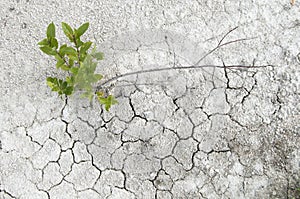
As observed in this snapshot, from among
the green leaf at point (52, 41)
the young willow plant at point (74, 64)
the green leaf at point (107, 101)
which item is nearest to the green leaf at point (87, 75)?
the young willow plant at point (74, 64)

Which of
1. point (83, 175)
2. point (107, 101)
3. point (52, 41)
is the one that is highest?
point (52, 41)

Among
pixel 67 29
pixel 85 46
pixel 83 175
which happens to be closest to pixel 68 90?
pixel 85 46

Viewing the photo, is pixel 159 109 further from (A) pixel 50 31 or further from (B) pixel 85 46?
(A) pixel 50 31

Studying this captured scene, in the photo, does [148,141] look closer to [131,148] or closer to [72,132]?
[131,148]

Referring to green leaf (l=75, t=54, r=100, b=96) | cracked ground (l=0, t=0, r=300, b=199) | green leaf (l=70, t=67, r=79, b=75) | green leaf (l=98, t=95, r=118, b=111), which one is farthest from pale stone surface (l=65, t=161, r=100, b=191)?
green leaf (l=70, t=67, r=79, b=75)

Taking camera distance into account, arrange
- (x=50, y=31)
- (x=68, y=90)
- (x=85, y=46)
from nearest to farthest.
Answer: (x=50, y=31), (x=85, y=46), (x=68, y=90)

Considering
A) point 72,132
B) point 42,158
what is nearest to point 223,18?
point 72,132

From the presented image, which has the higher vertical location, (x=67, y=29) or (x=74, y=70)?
(x=67, y=29)
